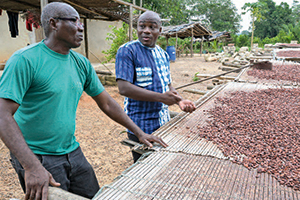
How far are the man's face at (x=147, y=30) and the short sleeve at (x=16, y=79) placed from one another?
970 mm

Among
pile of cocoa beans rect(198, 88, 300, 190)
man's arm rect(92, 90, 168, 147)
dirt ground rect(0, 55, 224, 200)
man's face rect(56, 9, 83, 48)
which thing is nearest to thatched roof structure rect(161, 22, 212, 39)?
dirt ground rect(0, 55, 224, 200)

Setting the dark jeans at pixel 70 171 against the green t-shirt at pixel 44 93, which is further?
the dark jeans at pixel 70 171

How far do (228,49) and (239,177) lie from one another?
20.1 meters

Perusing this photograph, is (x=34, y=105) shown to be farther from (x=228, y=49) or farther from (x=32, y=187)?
(x=228, y=49)

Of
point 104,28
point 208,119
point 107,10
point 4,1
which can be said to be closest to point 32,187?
point 208,119

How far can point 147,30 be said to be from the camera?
74.7 inches

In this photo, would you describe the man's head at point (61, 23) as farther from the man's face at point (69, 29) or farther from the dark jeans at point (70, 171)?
the dark jeans at point (70, 171)

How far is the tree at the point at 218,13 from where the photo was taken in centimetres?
3425

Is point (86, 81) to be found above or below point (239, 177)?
above

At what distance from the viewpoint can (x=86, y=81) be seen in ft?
5.31

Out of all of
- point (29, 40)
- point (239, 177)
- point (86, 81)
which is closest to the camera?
point (239, 177)

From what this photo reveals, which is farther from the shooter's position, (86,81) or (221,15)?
(221,15)

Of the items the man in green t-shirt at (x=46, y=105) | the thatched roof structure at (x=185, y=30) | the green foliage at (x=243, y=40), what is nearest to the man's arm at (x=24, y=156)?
the man in green t-shirt at (x=46, y=105)

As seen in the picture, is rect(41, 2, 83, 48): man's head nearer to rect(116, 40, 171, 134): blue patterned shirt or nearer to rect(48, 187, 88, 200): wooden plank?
rect(116, 40, 171, 134): blue patterned shirt
